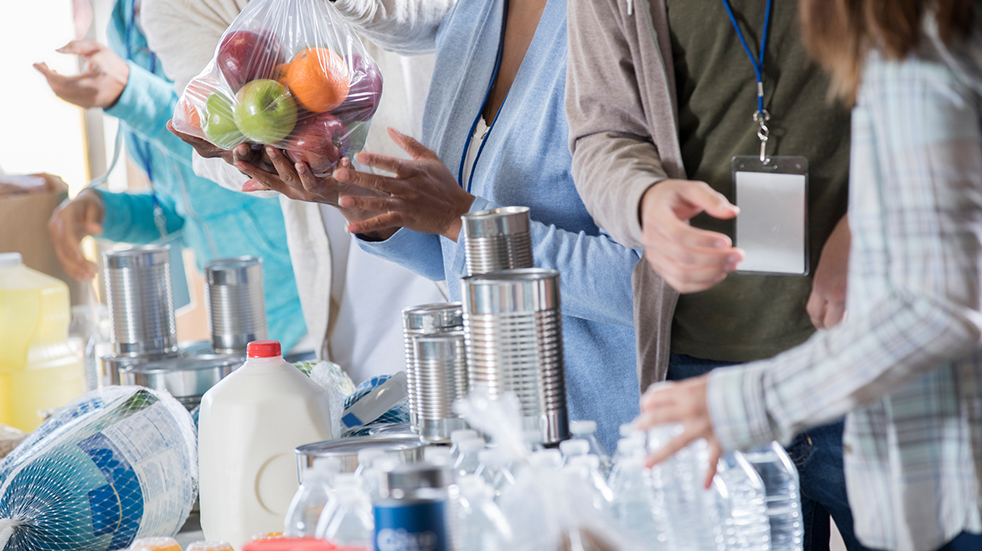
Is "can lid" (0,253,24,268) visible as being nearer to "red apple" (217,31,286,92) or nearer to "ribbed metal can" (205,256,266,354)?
"ribbed metal can" (205,256,266,354)

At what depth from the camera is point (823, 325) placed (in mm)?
905

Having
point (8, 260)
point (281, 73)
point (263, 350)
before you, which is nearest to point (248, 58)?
point (281, 73)

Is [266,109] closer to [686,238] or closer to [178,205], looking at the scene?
[686,238]

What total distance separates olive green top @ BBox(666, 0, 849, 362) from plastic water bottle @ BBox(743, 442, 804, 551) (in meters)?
0.11

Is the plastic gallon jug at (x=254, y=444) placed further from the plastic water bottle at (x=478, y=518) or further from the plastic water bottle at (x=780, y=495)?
the plastic water bottle at (x=780, y=495)

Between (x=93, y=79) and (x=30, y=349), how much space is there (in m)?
0.60

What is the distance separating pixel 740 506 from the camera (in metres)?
0.83

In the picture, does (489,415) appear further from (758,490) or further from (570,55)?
(570,55)

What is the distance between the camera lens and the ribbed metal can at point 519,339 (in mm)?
789

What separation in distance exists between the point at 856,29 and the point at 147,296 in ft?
4.14

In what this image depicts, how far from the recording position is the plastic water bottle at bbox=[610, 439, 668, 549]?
750 millimetres

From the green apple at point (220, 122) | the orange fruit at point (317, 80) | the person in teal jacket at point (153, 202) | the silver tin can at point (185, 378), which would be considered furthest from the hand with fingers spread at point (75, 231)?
the orange fruit at point (317, 80)

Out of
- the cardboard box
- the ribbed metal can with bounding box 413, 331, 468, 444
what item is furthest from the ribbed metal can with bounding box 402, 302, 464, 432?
the cardboard box

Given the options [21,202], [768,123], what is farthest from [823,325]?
[21,202]
